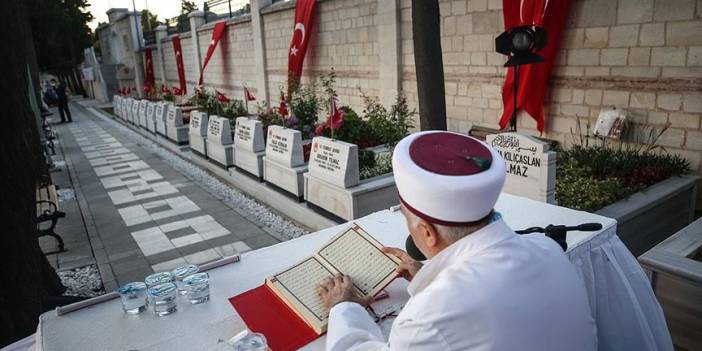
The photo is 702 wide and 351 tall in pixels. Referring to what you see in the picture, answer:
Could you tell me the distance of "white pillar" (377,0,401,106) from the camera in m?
9.01

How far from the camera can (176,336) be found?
167cm

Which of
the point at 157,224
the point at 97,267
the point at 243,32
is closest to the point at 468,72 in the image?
the point at 157,224

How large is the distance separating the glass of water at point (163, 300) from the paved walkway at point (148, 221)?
3.03 metres

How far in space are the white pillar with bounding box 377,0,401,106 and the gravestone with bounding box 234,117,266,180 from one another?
10.8ft

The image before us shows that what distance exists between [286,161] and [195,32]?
14.7 m

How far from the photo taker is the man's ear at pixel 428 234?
137 centimetres

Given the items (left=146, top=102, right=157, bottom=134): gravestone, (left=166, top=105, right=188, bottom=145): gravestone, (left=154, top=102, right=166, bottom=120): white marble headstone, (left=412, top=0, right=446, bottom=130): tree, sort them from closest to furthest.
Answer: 1. (left=412, top=0, right=446, bottom=130): tree
2. (left=166, top=105, right=188, bottom=145): gravestone
3. (left=154, top=102, right=166, bottom=120): white marble headstone
4. (left=146, top=102, right=157, bottom=134): gravestone

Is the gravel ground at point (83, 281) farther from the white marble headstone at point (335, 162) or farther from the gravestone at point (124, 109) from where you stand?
the gravestone at point (124, 109)

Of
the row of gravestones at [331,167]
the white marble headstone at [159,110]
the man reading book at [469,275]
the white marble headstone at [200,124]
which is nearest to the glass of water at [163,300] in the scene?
the man reading book at [469,275]

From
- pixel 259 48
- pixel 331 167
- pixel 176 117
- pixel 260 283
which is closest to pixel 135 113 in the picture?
pixel 259 48

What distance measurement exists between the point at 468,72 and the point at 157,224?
548cm

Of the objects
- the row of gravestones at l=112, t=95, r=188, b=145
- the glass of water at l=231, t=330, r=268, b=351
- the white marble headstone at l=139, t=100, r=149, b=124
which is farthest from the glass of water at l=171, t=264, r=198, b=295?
the white marble headstone at l=139, t=100, r=149, b=124

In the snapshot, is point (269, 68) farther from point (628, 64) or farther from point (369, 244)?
point (369, 244)

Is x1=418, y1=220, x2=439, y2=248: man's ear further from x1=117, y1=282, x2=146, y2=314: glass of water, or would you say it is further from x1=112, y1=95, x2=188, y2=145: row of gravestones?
x1=112, y1=95, x2=188, y2=145: row of gravestones
